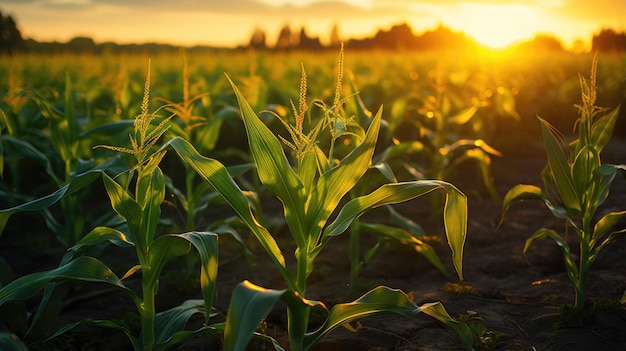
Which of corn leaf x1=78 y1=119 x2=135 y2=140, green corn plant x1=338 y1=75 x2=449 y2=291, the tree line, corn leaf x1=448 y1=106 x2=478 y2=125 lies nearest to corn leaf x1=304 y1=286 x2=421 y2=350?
green corn plant x1=338 y1=75 x2=449 y2=291

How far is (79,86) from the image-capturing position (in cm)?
A: 781

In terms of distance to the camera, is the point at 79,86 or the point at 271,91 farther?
the point at 271,91

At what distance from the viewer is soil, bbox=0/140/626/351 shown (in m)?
2.75

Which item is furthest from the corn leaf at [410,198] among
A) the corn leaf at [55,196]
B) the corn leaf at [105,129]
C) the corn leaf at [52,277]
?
the corn leaf at [105,129]

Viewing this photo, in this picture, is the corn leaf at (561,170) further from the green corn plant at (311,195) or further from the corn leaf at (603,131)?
the green corn plant at (311,195)

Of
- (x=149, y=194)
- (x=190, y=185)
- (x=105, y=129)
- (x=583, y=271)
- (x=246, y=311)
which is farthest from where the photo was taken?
(x=190, y=185)

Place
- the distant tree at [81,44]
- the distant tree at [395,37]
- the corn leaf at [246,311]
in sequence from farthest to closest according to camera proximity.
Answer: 1. the distant tree at [395,37]
2. the distant tree at [81,44]
3. the corn leaf at [246,311]

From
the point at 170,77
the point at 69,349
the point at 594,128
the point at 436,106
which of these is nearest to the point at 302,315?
the point at 69,349

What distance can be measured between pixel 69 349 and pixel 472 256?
8.54 feet

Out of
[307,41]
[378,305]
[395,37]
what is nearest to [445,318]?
[378,305]

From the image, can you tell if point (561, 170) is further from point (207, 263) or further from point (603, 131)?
point (207, 263)

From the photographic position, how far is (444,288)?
3.34 meters

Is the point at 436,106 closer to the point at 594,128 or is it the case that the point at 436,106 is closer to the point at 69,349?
the point at 594,128

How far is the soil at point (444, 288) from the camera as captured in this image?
9.02 ft
